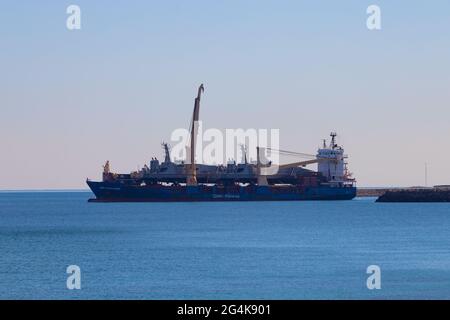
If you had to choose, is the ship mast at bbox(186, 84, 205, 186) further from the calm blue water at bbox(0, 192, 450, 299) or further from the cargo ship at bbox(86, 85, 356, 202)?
the calm blue water at bbox(0, 192, 450, 299)

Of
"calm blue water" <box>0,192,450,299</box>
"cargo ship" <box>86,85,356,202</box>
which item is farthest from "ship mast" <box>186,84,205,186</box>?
"calm blue water" <box>0,192,450,299</box>

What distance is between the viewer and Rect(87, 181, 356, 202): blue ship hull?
427 feet

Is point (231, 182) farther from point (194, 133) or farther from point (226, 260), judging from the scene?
point (226, 260)

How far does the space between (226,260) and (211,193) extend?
88.6 m

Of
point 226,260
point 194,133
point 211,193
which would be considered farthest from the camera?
point 211,193

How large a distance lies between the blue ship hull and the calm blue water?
50.0 m

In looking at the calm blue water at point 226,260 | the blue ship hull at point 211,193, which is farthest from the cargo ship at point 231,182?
the calm blue water at point 226,260

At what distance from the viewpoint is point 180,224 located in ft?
262

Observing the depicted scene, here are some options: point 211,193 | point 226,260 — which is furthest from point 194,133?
point 226,260

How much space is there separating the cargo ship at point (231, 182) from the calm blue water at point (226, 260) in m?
49.7

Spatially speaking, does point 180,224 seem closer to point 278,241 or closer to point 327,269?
point 278,241

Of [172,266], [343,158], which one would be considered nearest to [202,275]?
[172,266]

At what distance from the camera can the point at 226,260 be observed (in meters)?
45.0

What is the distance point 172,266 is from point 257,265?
3.70 metres
